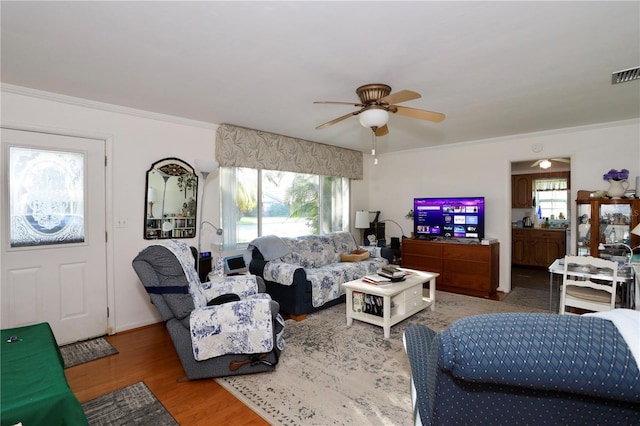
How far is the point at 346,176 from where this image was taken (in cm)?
602

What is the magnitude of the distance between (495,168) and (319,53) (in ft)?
13.0

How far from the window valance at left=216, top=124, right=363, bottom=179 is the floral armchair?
2.04 meters

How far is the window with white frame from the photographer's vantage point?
14.5 feet

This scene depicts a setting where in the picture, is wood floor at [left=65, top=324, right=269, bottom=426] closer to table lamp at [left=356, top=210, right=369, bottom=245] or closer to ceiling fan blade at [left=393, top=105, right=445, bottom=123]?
ceiling fan blade at [left=393, top=105, right=445, bottom=123]

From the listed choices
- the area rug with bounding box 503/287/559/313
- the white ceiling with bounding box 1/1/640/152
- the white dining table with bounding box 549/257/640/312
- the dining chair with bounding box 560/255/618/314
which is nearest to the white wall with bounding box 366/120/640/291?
the area rug with bounding box 503/287/559/313

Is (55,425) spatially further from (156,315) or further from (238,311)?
(156,315)

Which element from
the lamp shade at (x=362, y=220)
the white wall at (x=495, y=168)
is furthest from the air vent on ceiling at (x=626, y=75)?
the lamp shade at (x=362, y=220)

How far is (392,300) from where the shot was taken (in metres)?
3.71

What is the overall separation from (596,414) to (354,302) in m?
2.78

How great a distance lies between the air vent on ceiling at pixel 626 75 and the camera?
100 inches

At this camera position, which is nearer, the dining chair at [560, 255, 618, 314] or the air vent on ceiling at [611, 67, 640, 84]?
the air vent on ceiling at [611, 67, 640, 84]

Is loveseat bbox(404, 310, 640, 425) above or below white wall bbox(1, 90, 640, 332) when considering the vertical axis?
below

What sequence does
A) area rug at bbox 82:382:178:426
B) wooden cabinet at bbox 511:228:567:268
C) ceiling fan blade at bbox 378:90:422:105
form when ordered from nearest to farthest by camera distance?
area rug at bbox 82:382:178:426 → ceiling fan blade at bbox 378:90:422:105 → wooden cabinet at bbox 511:228:567:268

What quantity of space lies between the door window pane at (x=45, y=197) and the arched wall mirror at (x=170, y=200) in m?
0.64
